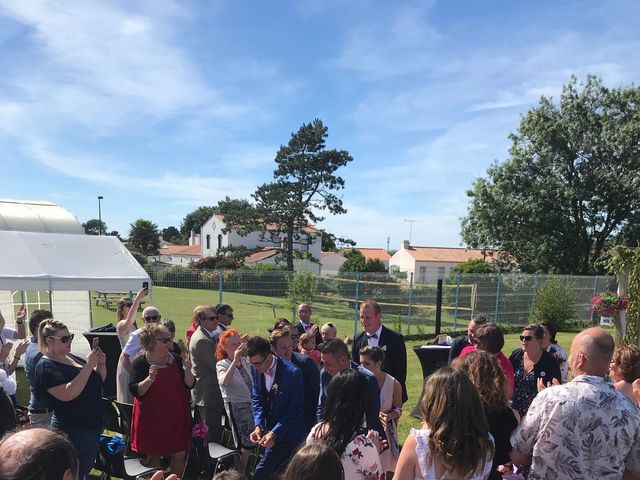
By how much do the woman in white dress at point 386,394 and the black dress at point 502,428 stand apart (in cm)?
130

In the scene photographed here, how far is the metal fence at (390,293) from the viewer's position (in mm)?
14148

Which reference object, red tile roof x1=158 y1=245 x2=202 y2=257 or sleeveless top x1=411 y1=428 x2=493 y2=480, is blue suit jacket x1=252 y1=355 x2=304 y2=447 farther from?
red tile roof x1=158 y1=245 x2=202 y2=257

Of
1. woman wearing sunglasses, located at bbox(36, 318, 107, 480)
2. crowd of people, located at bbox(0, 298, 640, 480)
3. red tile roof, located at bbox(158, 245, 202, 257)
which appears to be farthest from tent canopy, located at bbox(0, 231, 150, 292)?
red tile roof, located at bbox(158, 245, 202, 257)

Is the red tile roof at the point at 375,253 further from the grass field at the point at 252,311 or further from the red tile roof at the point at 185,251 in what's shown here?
the grass field at the point at 252,311

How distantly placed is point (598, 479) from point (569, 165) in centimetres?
2687

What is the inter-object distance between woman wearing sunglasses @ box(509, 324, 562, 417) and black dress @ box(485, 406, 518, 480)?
1964 millimetres

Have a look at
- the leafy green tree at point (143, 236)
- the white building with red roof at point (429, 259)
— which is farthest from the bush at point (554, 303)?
the leafy green tree at point (143, 236)

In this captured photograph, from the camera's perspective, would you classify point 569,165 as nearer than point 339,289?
No

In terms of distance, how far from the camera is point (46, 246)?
27.6 feet

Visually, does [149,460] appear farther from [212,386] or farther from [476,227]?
[476,227]

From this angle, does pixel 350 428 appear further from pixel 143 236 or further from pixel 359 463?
pixel 143 236

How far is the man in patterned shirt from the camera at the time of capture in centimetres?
253

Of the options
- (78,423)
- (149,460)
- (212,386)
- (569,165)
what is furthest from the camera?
(569,165)

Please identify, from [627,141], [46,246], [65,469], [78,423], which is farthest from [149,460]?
[627,141]
